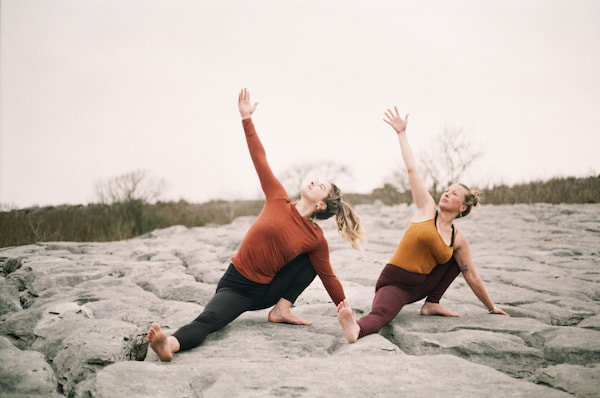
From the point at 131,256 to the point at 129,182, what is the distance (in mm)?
5492

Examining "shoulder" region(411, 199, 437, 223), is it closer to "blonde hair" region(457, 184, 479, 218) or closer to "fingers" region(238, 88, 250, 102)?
"blonde hair" region(457, 184, 479, 218)

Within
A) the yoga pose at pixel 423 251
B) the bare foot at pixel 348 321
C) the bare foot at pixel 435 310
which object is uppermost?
the yoga pose at pixel 423 251

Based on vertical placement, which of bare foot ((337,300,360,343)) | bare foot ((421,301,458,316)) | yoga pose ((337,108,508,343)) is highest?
yoga pose ((337,108,508,343))

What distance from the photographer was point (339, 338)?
2.90 m

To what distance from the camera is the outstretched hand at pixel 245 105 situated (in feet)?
9.73

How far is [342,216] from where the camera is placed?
3.26 metres

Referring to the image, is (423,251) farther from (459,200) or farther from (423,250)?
(459,200)

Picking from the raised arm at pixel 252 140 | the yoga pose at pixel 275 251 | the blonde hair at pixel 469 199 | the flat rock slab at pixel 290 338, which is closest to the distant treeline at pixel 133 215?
the flat rock slab at pixel 290 338

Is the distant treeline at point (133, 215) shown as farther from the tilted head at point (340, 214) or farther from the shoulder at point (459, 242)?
the tilted head at point (340, 214)

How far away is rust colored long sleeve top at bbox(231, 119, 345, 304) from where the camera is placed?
2.97 metres

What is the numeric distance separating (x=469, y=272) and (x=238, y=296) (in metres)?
1.87

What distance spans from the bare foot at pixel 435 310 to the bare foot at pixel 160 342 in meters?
2.15

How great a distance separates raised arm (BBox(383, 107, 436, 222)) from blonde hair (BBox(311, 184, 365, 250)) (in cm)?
49

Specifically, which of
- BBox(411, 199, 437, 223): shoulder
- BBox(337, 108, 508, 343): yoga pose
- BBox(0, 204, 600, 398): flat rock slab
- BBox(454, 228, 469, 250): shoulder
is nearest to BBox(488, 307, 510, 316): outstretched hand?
BBox(337, 108, 508, 343): yoga pose
